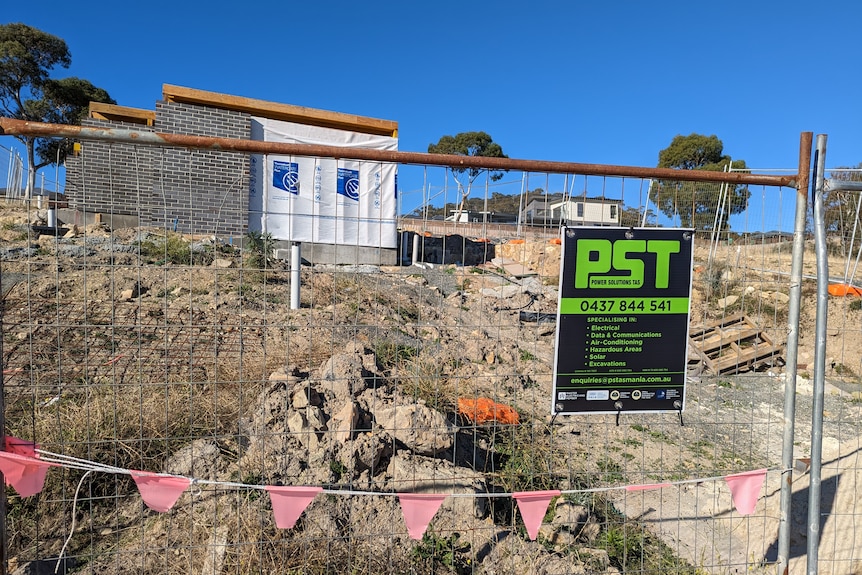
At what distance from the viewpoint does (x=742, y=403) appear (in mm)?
7773

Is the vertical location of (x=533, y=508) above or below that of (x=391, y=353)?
below

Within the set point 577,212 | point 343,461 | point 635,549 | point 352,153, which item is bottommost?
point 635,549

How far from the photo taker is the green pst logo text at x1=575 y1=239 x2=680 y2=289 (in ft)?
8.76

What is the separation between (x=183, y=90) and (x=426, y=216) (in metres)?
12.4

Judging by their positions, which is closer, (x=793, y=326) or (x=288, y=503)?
(x=288, y=503)

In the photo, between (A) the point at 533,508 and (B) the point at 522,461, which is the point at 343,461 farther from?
(B) the point at 522,461

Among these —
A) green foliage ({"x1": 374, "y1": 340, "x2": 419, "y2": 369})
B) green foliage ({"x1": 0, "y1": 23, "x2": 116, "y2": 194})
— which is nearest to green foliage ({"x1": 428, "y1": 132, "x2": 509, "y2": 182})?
green foliage ({"x1": 0, "y1": 23, "x2": 116, "y2": 194})

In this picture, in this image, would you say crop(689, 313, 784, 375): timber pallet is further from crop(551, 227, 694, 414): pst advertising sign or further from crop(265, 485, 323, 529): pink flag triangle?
crop(265, 485, 323, 529): pink flag triangle

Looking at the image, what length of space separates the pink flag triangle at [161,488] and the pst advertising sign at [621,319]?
5.96ft

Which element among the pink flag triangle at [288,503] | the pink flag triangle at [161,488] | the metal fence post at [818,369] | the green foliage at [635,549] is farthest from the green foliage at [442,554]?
the metal fence post at [818,369]

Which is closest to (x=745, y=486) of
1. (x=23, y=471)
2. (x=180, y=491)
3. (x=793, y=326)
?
(x=793, y=326)

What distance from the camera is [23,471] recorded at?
2322 mm

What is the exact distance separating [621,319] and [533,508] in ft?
3.40

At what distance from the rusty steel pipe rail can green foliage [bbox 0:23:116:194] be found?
29.8m
